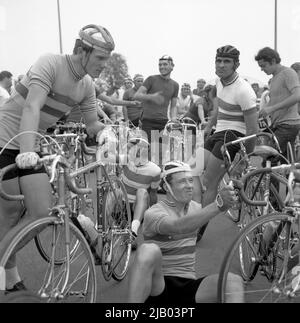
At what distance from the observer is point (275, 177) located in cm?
411

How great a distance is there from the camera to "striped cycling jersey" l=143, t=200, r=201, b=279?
3268 mm

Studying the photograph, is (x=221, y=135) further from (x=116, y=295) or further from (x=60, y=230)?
(x=60, y=230)

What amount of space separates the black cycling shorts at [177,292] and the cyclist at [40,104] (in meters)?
0.90

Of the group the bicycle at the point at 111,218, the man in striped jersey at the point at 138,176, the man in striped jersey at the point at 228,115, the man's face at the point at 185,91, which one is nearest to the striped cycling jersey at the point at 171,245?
the bicycle at the point at 111,218

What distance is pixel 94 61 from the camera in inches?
139

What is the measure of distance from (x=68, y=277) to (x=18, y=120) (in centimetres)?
128

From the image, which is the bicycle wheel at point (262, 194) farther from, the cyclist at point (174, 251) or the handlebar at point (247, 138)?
the cyclist at point (174, 251)

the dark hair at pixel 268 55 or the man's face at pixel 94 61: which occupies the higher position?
the dark hair at pixel 268 55

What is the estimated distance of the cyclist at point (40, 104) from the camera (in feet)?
11.1

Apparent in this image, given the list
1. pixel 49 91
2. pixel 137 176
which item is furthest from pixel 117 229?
pixel 49 91

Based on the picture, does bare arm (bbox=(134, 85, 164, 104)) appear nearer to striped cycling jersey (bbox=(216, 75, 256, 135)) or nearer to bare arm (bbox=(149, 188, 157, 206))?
bare arm (bbox=(149, 188, 157, 206))

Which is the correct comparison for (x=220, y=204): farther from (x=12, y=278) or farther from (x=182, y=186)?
(x=12, y=278)

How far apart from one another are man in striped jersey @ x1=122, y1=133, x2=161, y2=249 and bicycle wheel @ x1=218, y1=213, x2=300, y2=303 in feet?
5.98
